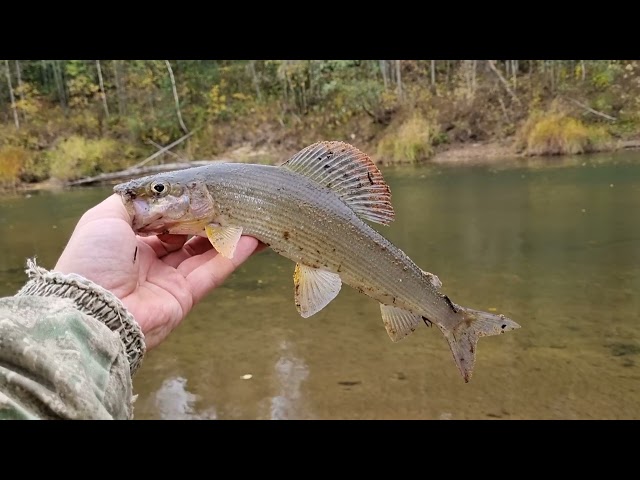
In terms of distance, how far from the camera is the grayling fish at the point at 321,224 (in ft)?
8.71

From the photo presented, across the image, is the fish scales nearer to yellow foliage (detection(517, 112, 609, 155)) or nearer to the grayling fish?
the grayling fish

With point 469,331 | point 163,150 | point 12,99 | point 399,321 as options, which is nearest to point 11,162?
point 163,150

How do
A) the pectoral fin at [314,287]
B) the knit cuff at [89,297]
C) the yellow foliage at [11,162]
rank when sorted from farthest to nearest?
the yellow foliage at [11,162] → the pectoral fin at [314,287] → the knit cuff at [89,297]

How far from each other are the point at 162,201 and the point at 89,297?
721 millimetres

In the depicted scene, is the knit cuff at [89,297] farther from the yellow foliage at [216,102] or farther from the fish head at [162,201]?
the yellow foliage at [216,102]

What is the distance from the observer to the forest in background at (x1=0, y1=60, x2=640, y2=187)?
79.6ft

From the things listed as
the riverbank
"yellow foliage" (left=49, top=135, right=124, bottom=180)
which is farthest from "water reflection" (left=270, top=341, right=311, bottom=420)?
"yellow foliage" (left=49, top=135, right=124, bottom=180)

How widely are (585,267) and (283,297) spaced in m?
4.10

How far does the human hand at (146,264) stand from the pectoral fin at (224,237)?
68 mm

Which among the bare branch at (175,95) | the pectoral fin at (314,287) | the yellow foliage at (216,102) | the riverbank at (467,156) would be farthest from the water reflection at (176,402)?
the yellow foliage at (216,102)

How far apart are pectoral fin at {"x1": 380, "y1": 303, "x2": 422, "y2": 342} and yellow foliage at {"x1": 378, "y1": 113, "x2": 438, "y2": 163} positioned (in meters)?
21.2

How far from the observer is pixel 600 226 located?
32.9 ft

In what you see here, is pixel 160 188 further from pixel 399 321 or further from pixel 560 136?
pixel 560 136

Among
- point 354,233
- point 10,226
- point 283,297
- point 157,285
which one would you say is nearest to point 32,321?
point 157,285
